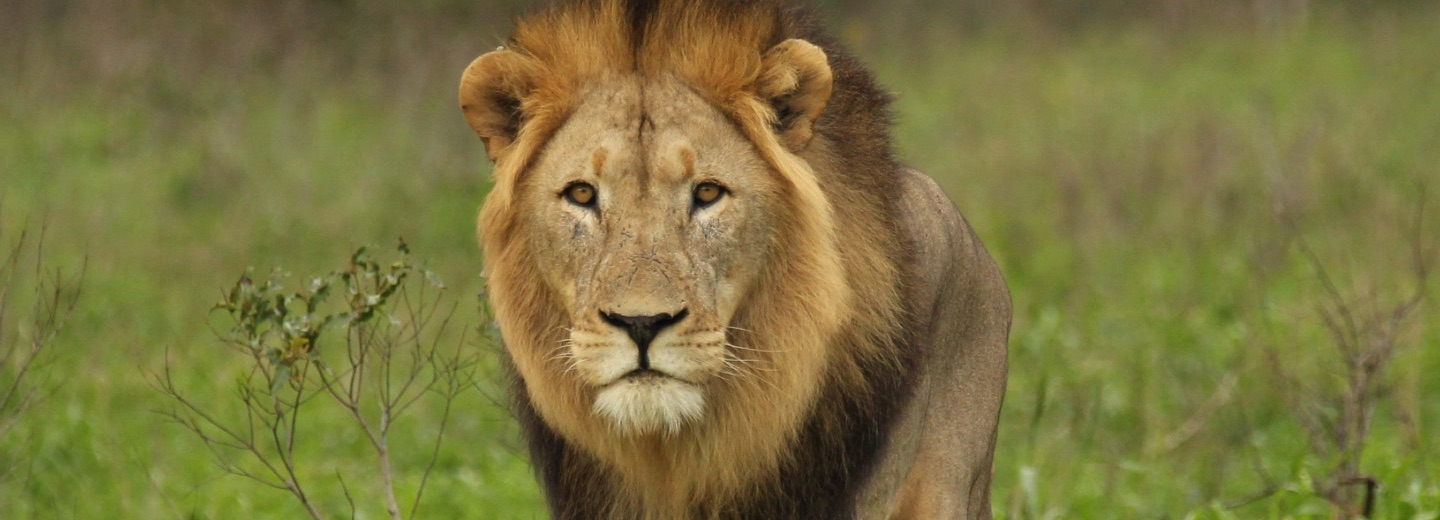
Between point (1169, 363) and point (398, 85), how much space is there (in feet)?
23.9

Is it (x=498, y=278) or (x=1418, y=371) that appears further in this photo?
(x=1418, y=371)

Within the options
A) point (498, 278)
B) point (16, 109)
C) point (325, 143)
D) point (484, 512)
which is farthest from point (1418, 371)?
point (16, 109)

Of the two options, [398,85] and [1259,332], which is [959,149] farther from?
[1259,332]

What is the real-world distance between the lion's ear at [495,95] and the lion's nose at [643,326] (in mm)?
612

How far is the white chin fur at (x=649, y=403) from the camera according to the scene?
10.1 feet

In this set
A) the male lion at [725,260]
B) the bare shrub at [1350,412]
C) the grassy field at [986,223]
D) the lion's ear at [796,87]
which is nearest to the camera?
the male lion at [725,260]

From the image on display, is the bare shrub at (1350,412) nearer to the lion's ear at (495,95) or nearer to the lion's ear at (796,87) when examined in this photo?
the lion's ear at (796,87)

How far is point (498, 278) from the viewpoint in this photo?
3455 millimetres

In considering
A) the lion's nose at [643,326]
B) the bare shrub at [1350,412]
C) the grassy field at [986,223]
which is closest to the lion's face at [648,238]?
the lion's nose at [643,326]

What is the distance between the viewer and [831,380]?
11.2ft

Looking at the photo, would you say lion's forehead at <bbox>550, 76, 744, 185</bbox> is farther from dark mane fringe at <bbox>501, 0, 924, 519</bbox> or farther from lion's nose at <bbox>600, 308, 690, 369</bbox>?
lion's nose at <bbox>600, 308, 690, 369</bbox>

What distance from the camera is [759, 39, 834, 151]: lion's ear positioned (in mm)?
3344

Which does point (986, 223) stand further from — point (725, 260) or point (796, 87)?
point (725, 260)

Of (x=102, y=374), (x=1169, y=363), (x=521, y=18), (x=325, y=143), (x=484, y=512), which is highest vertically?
(x=325, y=143)
